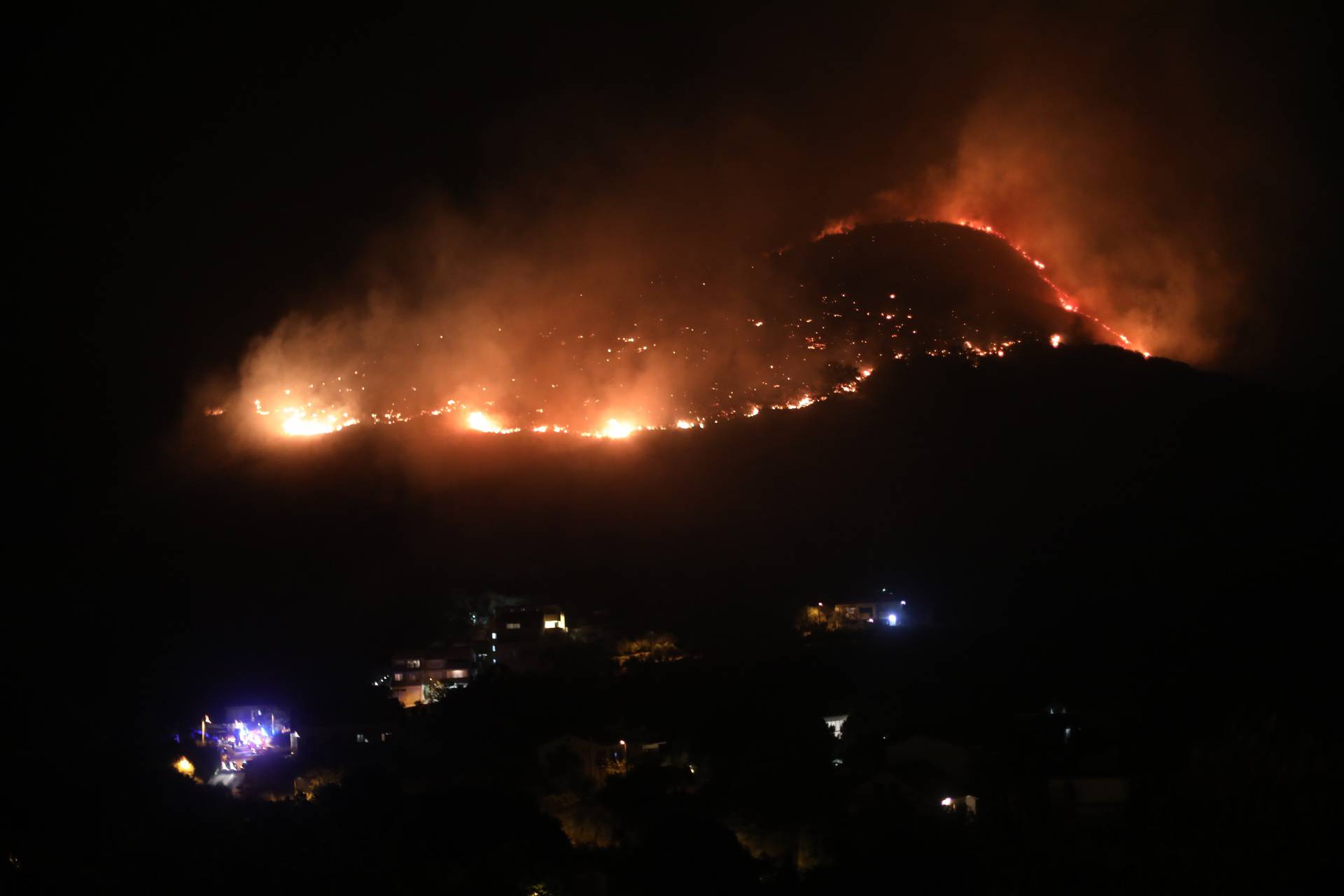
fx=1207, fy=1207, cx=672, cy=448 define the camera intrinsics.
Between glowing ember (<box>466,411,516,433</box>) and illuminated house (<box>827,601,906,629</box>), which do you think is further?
glowing ember (<box>466,411,516,433</box>)

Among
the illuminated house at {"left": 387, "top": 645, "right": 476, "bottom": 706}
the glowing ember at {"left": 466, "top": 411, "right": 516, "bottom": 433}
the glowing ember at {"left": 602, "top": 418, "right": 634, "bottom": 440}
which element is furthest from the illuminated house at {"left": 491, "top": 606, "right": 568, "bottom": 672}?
the glowing ember at {"left": 466, "top": 411, "right": 516, "bottom": 433}

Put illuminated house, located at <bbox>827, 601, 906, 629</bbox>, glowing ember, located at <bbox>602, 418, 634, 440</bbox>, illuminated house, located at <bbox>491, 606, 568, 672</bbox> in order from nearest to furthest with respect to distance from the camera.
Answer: illuminated house, located at <bbox>827, 601, 906, 629</bbox>, illuminated house, located at <bbox>491, 606, 568, 672</bbox>, glowing ember, located at <bbox>602, 418, 634, 440</bbox>

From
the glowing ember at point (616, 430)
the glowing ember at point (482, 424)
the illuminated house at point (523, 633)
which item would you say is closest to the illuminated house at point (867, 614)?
the illuminated house at point (523, 633)

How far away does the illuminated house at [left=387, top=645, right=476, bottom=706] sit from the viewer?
26219 mm

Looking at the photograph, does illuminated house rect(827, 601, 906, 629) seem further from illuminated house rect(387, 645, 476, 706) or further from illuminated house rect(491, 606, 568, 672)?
illuminated house rect(387, 645, 476, 706)

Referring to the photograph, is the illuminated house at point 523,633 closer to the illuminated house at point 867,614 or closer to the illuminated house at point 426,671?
the illuminated house at point 426,671

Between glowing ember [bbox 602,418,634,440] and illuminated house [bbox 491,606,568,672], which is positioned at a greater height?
glowing ember [bbox 602,418,634,440]

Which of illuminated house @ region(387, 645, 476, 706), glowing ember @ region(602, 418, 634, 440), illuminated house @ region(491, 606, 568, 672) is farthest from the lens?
glowing ember @ region(602, 418, 634, 440)

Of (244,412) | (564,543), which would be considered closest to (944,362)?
(564,543)

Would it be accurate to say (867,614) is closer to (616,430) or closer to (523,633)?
(523,633)

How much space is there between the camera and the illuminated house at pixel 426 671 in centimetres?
2622

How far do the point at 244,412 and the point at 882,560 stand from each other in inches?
903

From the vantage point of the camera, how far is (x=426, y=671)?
27.0 metres

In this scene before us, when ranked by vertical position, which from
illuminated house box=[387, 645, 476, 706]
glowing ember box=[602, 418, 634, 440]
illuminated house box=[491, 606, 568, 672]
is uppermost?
glowing ember box=[602, 418, 634, 440]
